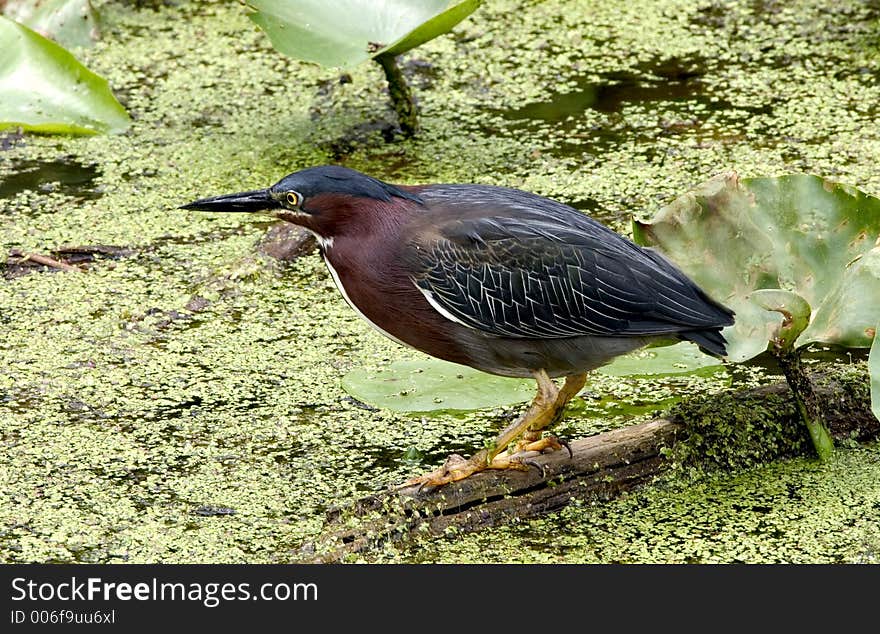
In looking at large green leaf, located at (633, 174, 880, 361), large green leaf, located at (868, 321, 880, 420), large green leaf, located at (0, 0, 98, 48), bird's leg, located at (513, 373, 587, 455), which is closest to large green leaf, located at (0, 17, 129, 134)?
large green leaf, located at (0, 0, 98, 48)

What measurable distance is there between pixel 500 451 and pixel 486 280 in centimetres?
41

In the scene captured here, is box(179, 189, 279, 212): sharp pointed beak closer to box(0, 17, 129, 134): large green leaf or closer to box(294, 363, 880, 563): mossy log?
box(294, 363, 880, 563): mossy log

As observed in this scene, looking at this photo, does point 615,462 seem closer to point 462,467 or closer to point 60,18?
point 462,467

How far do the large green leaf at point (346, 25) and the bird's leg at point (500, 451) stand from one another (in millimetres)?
1732

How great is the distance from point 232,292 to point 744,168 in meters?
1.84

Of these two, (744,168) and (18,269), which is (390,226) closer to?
(18,269)

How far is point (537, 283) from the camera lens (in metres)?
3.12

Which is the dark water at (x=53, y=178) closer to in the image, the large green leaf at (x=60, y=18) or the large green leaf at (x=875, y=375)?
the large green leaf at (x=60, y=18)

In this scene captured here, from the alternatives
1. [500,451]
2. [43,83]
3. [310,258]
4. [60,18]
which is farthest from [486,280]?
[60,18]

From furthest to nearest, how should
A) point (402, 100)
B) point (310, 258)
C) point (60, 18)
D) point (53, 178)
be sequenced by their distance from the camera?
point (60, 18) → point (402, 100) → point (53, 178) → point (310, 258)

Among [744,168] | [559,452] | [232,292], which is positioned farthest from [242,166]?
[559,452]

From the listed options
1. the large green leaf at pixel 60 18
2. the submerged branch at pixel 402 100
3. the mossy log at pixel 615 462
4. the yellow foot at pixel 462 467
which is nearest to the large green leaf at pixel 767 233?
the mossy log at pixel 615 462

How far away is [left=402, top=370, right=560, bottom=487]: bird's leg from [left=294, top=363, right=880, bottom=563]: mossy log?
0.02m

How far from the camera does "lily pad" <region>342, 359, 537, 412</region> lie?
3.51 m
